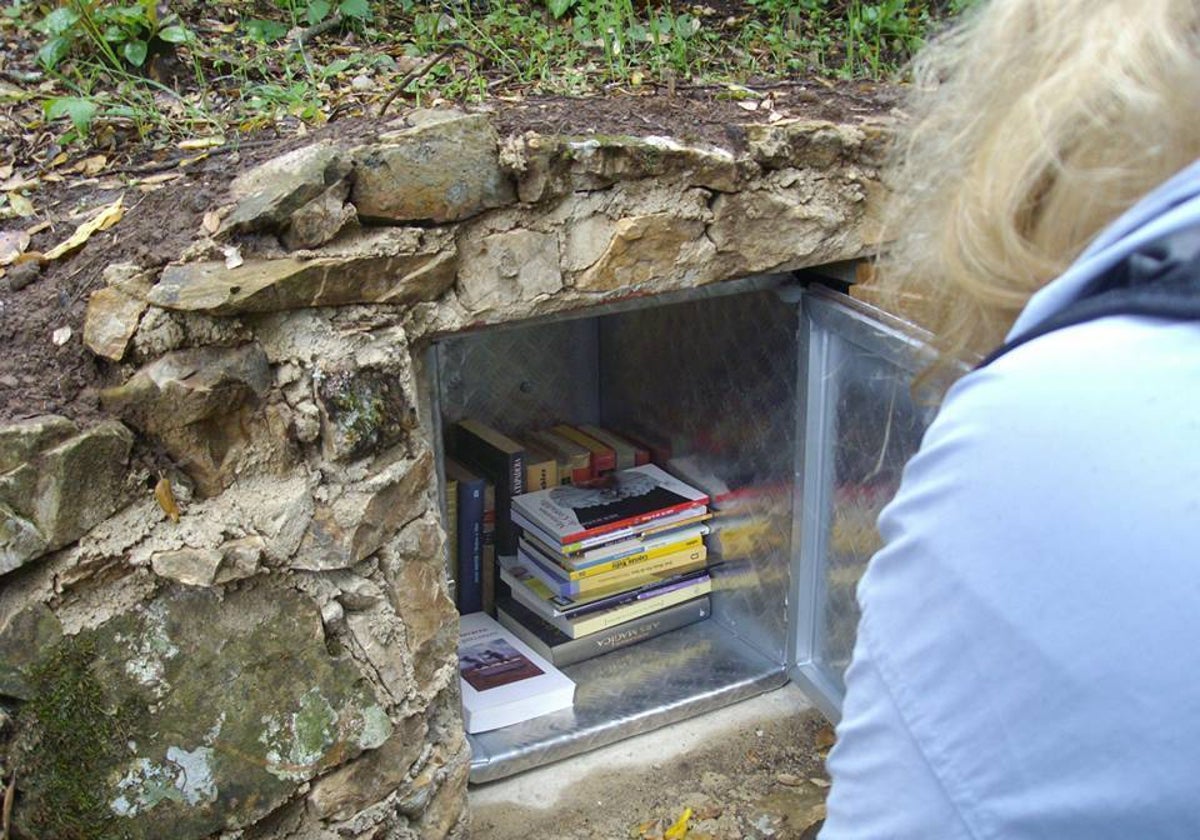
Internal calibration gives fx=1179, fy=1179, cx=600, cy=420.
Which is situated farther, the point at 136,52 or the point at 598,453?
the point at 598,453

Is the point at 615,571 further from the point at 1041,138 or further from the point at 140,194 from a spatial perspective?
the point at 1041,138

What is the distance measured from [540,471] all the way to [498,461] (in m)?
0.12

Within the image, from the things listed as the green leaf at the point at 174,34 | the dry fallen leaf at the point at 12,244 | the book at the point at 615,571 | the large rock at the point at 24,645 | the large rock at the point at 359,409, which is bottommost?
the book at the point at 615,571

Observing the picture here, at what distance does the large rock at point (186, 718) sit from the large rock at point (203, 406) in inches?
8.3

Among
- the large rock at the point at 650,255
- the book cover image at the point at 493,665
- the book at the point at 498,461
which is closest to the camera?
the large rock at the point at 650,255

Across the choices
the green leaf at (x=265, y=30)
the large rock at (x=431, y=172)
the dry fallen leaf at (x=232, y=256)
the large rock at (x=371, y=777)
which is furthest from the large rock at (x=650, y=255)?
the green leaf at (x=265, y=30)

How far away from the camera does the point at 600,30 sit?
9.01 feet

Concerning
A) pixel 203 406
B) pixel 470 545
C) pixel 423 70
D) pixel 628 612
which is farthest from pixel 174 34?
pixel 628 612

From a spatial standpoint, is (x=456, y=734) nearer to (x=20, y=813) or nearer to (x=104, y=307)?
(x=20, y=813)

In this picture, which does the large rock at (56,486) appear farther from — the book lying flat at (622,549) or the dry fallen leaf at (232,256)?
the book lying flat at (622,549)

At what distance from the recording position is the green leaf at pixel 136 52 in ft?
8.19

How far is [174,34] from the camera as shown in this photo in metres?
2.52

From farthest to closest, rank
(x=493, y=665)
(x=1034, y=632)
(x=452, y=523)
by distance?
(x=452, y=523)
(x=493, y=665)
(x=1034, y=632)

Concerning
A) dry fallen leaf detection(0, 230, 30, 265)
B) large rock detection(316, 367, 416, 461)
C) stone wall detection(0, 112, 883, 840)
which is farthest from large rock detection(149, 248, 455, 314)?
dry fallen leaf detection(0, 230, 30, 265)
